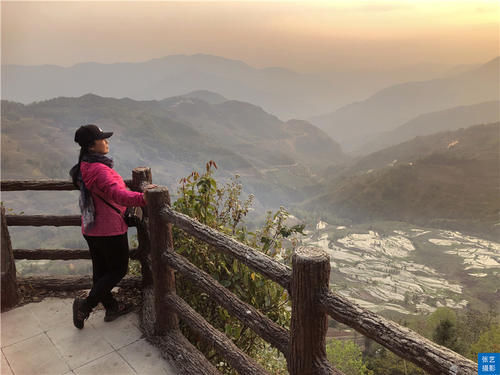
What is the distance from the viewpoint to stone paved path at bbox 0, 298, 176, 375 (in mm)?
2770

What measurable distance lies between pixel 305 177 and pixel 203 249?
19852 centimetres

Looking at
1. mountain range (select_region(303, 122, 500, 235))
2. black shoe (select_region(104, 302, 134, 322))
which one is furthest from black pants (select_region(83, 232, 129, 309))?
mountain range (select_region(303, 122, 500, 235))

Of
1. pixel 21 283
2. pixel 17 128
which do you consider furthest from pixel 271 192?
pixel 21 283

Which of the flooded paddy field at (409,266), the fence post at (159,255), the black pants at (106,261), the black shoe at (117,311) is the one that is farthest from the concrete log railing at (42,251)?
the flooded paddy field at (409,266)

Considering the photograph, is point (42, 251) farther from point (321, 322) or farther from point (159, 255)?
point (321, 322)

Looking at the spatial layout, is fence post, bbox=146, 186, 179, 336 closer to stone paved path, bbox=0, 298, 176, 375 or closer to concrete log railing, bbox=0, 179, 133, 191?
stone paved path, bbox=0, 298, 176, 375

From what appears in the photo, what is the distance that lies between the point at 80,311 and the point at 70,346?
298mm

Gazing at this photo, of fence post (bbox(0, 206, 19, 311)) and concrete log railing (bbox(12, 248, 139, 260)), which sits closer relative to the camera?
fence post (bbox(0, 206, 19, 311))

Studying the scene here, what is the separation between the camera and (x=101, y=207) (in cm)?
284

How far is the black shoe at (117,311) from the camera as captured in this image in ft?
10.9

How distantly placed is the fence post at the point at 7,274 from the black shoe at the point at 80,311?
966 mm

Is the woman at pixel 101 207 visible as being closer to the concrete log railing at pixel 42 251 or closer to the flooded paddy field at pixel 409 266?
the concrete log railing at pixel 42 251

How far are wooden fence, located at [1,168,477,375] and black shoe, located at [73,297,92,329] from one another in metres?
0.53

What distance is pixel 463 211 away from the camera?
12950 centimetres
